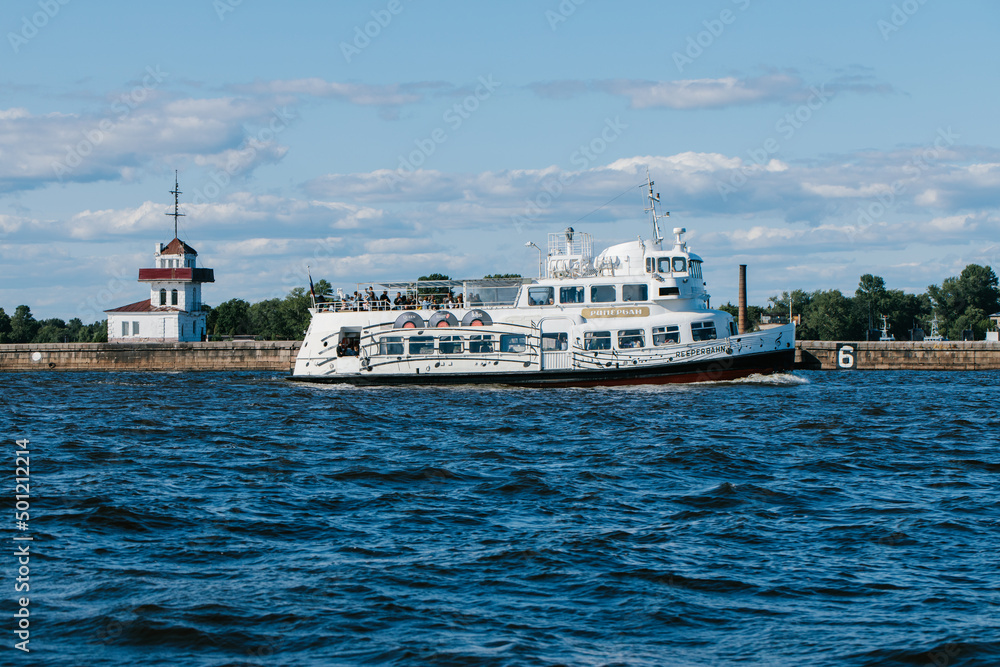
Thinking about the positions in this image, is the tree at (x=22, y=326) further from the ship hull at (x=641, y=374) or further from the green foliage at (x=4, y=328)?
the ship hull at (x=641, y=374)

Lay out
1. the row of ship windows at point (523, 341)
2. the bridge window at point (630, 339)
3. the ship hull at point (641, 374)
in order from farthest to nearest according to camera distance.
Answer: the bridge window at point (630, 339) < the row of ship windows at point (523, 341) < the ship hull at point (641, 374)

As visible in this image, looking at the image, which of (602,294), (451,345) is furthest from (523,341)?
(602,294)

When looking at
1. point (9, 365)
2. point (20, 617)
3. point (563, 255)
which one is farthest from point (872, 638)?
point (9, 365)

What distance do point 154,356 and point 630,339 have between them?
4209 cm

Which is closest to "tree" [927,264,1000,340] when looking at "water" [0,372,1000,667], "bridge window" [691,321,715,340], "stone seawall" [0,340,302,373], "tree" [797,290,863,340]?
"tree" [797,290,863,340]

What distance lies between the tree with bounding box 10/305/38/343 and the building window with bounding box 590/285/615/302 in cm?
11394

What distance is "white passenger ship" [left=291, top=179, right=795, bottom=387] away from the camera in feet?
109

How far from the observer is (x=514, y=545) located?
11.2 meters

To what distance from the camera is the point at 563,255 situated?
36.3 meters

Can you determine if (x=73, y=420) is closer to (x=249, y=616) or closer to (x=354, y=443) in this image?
(x=354, y=443)

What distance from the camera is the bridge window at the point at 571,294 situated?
3462 centimetres

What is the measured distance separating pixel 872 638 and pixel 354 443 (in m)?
14.1

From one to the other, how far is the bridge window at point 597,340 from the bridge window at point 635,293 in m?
1.67

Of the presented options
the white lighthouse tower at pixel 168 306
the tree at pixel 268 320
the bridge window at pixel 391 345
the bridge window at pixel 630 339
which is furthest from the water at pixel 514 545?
the tree at pixel 268 320
